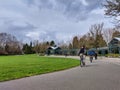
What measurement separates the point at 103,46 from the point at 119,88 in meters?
86.5

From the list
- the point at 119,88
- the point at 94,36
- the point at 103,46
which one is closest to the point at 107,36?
the point at 103,46

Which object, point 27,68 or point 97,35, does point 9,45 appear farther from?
point 27,68

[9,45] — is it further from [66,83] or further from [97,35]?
[66,83]

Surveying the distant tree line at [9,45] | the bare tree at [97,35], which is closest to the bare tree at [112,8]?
the bare tree at [97,35]

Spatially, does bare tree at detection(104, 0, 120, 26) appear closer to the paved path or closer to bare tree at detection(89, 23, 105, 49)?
the paved path

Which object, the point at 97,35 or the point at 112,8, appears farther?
the point at 97,35

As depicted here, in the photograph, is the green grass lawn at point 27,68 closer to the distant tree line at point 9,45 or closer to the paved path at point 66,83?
the paved path at point 66,83

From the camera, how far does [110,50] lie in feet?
273

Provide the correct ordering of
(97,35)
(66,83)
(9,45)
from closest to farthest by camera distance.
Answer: (66,83) < (97,35) < (9,45)

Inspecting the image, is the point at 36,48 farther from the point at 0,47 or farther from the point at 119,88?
the point at 119,88

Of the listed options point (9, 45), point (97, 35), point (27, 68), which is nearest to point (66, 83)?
point (27, 68)

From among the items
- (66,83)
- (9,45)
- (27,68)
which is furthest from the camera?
(9,45)

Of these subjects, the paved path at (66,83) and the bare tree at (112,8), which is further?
the bare tree at (112,8)

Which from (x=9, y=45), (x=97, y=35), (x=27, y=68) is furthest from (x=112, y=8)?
(x=9, y=45)
